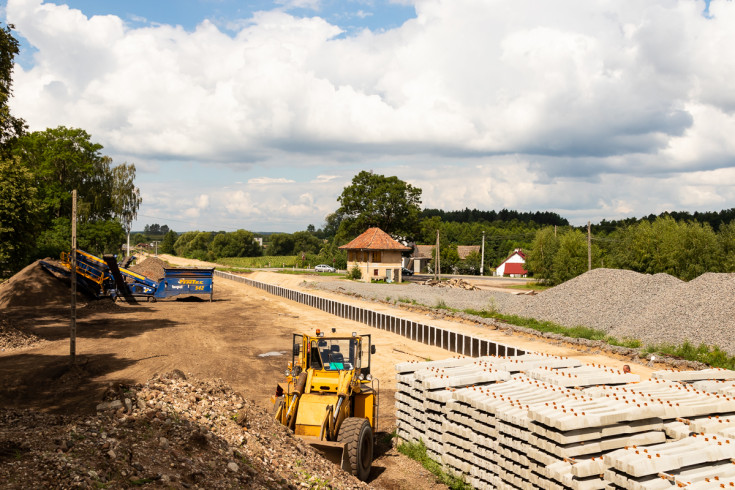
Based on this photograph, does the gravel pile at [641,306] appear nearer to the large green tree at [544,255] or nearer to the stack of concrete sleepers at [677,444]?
the stack of concrete sleepers at [677,444]

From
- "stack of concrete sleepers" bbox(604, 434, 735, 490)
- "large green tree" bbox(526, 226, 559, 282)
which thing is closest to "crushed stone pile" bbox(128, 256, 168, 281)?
"large green tree" bbox(526, 226, 559, 282)

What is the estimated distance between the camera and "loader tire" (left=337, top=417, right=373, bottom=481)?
9.52m

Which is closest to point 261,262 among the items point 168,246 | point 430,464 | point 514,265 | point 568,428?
point 514,265

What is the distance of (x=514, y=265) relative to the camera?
89250 millimetres

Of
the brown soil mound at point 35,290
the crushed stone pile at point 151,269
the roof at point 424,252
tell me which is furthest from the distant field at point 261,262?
the brown soil mound at point 35,290

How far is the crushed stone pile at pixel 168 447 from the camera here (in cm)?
656

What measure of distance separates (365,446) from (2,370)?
15.0 metres

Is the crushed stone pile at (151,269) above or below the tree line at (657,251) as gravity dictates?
below

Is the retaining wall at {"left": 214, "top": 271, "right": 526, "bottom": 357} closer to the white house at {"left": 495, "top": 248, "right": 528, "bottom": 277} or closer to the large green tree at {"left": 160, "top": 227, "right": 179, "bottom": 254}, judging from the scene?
the white house at {"left": 495, "top": 248, "right": 528, "bottom": 277}

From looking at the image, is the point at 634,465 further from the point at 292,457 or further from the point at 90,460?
the point at 90,460

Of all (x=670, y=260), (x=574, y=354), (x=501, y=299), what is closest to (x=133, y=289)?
(x=501, y=299)

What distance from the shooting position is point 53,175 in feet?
181

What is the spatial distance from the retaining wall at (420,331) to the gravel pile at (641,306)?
577 cm

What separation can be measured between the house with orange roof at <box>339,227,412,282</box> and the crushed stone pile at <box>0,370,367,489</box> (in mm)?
54201
